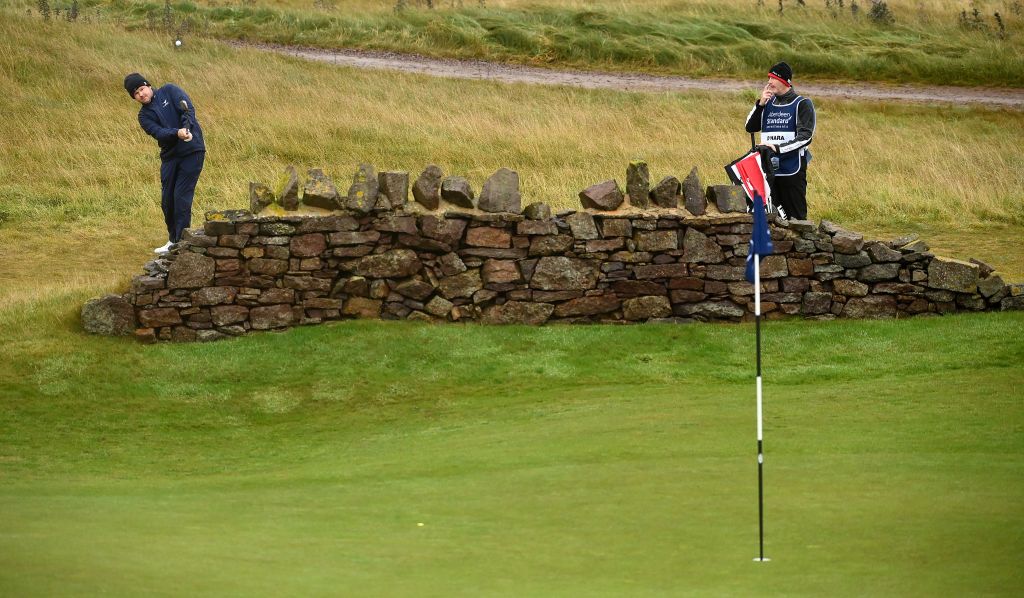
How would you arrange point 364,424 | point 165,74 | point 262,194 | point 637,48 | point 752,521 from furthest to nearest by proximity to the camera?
point 637,48 < point 165,74 < point 262,194 < point 364,424 < point 752,521

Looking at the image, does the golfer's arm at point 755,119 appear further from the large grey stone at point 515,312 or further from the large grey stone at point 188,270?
the large grey stone at point 188,270

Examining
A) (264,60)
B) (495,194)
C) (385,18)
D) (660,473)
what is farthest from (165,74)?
(660,473)

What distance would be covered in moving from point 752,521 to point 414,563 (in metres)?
2.14

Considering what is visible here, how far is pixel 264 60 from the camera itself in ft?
108

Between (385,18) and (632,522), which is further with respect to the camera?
(385,18)

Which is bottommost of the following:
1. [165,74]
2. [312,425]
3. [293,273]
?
[312,425]

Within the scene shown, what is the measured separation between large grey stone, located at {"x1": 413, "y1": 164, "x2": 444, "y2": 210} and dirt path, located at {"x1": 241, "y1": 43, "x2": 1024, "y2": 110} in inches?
675

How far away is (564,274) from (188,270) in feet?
13.5

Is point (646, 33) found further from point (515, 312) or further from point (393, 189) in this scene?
point (393, 189)

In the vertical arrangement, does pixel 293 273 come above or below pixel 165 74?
below

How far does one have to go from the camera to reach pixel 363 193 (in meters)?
16.6

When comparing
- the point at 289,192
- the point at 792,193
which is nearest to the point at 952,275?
the point at 792,193

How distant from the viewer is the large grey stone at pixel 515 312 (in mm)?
17016

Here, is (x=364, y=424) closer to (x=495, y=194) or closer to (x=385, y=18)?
(x=495, y=194)
